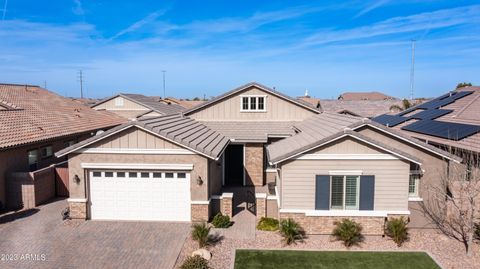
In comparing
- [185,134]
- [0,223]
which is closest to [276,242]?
[185,134]

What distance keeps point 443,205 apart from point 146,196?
40.0 ft

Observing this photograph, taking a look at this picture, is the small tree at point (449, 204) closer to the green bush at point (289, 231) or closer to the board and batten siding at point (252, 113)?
the green bush at point (289, 231)

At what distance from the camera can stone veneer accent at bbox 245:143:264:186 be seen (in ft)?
65.9

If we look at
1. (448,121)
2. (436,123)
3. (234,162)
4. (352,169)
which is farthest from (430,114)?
(234,162)

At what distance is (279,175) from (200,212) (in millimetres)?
3668

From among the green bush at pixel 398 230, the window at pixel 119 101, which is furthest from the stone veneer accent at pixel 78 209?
the window at pixel 119 101

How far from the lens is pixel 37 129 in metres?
18.9

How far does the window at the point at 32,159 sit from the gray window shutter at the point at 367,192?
1626 cm

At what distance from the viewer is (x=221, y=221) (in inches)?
540

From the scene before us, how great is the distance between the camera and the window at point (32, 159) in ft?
57.6

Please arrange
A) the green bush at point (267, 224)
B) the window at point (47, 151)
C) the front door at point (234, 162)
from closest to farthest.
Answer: the green bush at point (267, 224) < the window at point (47, 151) < the front door at point (234, 162)

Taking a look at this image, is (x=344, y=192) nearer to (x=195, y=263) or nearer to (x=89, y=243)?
(x=195, y=263)

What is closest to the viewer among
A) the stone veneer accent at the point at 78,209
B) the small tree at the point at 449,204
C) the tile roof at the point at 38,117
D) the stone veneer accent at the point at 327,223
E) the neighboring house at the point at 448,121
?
the small tree at the point at 449,204

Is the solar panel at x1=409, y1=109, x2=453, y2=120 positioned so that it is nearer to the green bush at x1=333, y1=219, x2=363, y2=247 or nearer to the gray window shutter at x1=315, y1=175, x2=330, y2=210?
the gray window shutter at x1=315, y1=175, x2=330, y2=210
